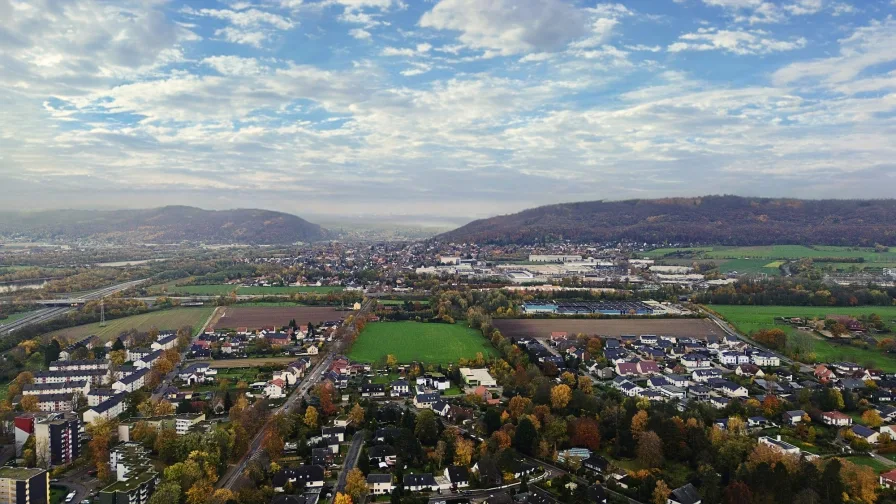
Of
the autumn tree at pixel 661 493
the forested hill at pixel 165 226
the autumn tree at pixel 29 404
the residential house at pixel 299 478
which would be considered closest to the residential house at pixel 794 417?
the autumn tree at pixel 661 493

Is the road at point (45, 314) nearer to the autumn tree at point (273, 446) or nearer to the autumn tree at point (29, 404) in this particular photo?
the autumn tree at point (29, 404)

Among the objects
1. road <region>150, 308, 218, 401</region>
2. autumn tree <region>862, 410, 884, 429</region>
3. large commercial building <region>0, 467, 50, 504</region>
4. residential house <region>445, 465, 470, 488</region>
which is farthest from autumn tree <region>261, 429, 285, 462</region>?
autumn tree <region>862, 410, 884, 429</region>

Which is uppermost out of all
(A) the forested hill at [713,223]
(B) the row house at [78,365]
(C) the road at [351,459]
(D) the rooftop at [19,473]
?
(A) the forested hill at [713,223]

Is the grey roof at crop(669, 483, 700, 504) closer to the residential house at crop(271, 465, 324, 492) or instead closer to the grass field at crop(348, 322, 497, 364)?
the residential house at crop(271, 465, 324, 492)

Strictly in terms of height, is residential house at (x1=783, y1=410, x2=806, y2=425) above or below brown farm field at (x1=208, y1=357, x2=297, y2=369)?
above

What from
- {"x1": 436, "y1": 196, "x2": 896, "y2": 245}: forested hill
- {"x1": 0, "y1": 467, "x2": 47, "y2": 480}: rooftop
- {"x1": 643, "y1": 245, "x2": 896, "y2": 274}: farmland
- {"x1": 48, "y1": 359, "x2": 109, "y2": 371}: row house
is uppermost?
{"x1": 436, "y1": 196, "x2": 896, "y2": 245}: forested hill

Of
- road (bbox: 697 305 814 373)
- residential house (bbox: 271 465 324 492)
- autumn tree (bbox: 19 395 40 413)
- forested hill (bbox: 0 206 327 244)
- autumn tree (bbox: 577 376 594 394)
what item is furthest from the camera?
forested hill (bbox: 0 206 327 244)

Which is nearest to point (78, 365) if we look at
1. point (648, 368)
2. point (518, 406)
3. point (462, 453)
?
point (462, 453)
